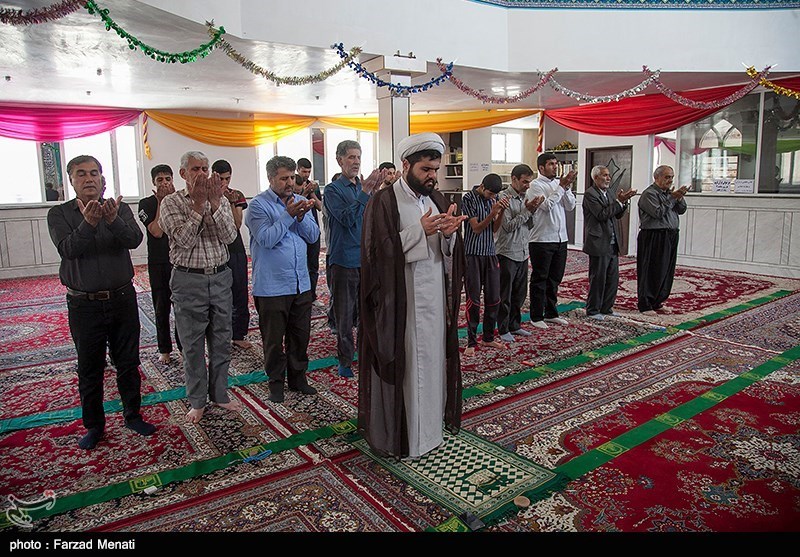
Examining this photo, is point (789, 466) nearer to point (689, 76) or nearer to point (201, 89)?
point (689, 76)

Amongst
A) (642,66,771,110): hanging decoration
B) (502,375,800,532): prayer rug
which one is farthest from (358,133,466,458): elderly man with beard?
(642,66,771,110): hanging decoration

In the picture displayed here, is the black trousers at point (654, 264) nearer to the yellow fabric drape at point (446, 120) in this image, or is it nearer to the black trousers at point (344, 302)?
the black trousers at point (344, 302)

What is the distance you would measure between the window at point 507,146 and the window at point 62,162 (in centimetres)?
826

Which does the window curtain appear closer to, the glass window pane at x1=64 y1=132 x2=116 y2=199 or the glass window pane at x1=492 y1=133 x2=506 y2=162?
the glass window pane at x1=492 y1=133 x2=506 y2=162

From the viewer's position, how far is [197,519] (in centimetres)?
242

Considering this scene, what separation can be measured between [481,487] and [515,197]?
2931 mm

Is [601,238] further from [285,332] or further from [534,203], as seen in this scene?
[285,332]

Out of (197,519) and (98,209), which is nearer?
(197,519)

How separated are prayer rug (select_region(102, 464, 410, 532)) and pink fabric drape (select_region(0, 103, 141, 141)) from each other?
8.49 meters

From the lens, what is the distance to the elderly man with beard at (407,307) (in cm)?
274

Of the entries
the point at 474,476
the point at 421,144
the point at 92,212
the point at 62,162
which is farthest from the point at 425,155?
the point at 62,162
